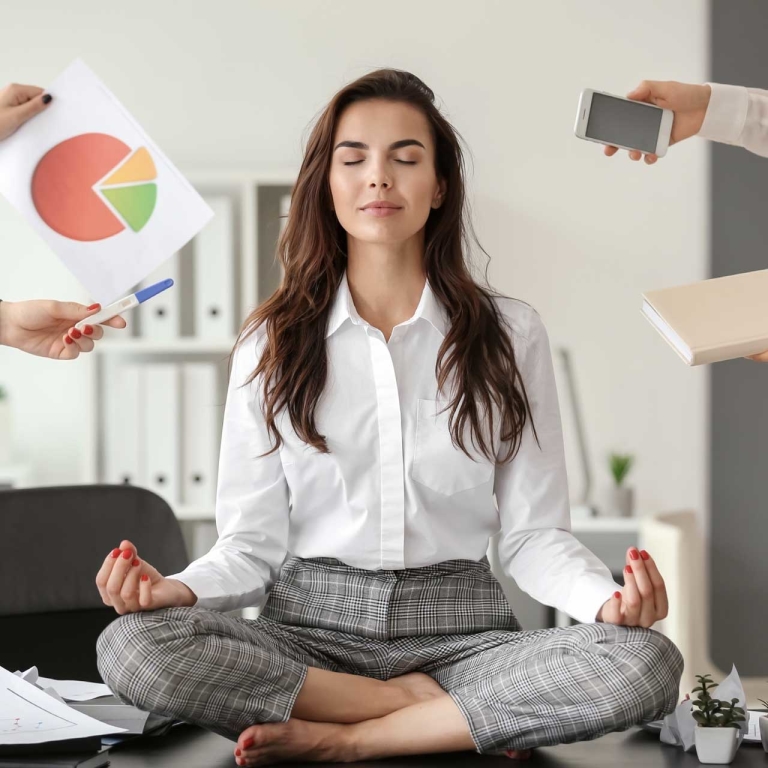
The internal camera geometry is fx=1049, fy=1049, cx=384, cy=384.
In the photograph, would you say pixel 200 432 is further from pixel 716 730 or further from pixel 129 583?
pixel 716 730

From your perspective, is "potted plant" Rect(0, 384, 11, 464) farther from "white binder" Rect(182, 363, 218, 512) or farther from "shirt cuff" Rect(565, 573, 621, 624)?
"shirt cuff" Rect(565, 573, 621, 624)

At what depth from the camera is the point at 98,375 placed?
2.95m

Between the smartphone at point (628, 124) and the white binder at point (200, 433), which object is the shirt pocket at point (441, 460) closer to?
the smartphone at point (628, 124)

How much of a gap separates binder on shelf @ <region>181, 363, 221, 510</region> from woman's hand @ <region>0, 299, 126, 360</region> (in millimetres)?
1195

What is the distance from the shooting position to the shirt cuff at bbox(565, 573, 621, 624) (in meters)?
1.29

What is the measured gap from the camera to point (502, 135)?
314 cm

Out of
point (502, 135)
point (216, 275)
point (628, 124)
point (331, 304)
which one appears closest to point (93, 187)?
point (331, 304)

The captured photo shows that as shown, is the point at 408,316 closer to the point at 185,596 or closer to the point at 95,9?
the point at 185,596

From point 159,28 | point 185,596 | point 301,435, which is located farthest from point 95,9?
point 185,596

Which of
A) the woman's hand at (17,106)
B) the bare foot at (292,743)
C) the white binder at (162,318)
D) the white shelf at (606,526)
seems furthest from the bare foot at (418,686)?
the white binder at (162,318)

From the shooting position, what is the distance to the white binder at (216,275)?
2.78 metres

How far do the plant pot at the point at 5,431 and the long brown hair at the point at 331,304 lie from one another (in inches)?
61.9

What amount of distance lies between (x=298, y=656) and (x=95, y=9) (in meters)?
2.44

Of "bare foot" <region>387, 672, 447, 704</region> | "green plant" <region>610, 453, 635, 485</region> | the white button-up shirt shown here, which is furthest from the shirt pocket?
"green plant" <region>610, 453, 635, 485</region>
